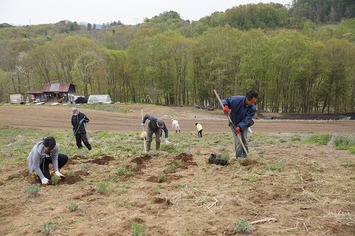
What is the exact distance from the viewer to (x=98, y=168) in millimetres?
9055

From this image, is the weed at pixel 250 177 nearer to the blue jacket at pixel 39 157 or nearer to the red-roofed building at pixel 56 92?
the blue jacket at pixel 39 157

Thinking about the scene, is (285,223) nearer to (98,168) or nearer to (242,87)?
(98,168)

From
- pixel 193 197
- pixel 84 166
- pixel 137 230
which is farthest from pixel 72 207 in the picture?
pixel 84 166

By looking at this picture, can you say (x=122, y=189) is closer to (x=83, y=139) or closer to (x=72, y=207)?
(x=72, y=207)

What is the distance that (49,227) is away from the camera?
500 centimetres

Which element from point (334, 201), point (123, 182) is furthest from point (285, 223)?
point (123, 182)

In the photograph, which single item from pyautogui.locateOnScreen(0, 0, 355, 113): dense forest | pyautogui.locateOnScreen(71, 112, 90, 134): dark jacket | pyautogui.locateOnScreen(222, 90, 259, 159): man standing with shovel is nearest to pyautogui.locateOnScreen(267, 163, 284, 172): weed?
pyautogui.locateOnScreen(222, 90, 259, 159): man standing with shovel

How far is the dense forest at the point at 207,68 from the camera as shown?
4438 cm

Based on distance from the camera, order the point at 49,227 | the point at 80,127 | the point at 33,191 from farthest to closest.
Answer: the point at 80,127 < the point at 33,191 < the point at 49,227

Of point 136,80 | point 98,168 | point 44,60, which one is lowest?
point 98,168

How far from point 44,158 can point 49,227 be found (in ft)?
10.2

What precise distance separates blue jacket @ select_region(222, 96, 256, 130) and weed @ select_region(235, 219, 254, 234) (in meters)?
4.40

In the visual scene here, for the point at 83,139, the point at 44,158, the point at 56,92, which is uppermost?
the point at 56,92

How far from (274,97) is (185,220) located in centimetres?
4655
